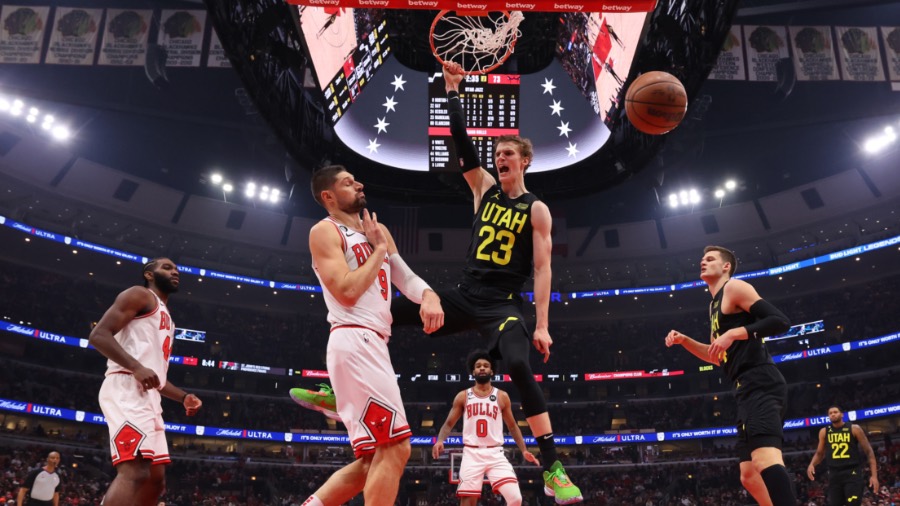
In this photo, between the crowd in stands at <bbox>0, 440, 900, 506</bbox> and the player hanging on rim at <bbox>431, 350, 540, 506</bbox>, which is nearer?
the player hanging on rim at <bbox>431, 350, 540, 506</bbox>

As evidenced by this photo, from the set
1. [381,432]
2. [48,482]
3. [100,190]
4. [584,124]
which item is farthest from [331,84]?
[100,190]

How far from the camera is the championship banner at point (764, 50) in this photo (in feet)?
55.5

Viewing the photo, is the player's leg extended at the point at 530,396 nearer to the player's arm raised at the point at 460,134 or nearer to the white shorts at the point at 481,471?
the player's arm raised at the point at 460,134

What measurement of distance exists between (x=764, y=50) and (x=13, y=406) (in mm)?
29315

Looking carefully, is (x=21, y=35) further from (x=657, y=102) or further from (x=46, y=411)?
(x=46, y=411)

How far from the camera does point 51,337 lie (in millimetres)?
28234

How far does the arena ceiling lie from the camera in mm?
15820

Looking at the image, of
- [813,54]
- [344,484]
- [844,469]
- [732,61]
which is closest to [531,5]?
[344,484]

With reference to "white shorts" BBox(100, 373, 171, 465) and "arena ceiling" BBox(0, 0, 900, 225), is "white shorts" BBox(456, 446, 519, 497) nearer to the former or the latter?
"white shorts" BBox(100, 373, 171, 465)

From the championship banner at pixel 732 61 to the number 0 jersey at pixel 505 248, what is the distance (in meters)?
13.7

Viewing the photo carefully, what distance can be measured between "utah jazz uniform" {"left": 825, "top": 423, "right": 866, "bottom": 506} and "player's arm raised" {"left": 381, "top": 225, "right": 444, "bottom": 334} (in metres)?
8.76

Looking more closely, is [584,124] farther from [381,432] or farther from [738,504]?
[738,504]

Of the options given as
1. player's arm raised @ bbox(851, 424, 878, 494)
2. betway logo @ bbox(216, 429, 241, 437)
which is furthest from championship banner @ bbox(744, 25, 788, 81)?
betway logo @ bbox(216, 429, 241, 437)

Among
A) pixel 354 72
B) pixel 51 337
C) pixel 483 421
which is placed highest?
pixel 354 72
